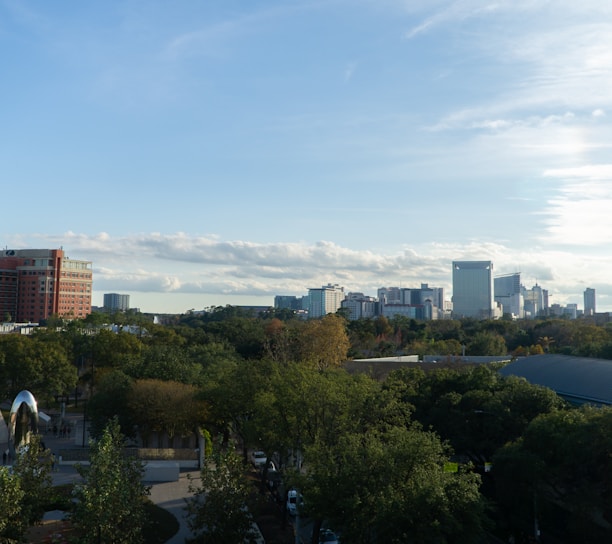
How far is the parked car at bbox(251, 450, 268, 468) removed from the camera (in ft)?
126

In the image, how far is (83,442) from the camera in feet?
141

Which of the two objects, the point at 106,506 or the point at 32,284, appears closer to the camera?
the point at 106,506

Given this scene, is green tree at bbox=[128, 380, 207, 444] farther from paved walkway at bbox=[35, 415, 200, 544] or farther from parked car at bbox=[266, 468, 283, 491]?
parked car at bbox=[266, 468, 283, 491]

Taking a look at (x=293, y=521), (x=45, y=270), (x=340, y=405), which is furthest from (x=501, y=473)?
(x=45, y=270)

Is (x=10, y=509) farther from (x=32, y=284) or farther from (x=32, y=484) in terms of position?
(x=32, y=284)

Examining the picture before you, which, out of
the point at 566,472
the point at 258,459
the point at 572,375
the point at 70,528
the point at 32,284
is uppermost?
the point at 32,284

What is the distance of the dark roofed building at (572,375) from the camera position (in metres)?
35.1

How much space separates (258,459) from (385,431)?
594 inches

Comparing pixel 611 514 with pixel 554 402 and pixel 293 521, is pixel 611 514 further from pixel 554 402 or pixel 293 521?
pixel 293 521

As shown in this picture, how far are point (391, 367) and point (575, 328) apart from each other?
46.0 m

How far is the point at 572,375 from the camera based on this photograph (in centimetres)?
3859

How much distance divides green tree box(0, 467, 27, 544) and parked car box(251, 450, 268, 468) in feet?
67.6

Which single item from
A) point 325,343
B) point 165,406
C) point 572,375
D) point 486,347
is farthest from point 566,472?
point 486,347

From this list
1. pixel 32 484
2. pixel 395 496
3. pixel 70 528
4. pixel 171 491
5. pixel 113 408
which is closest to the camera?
pixel 395 496
